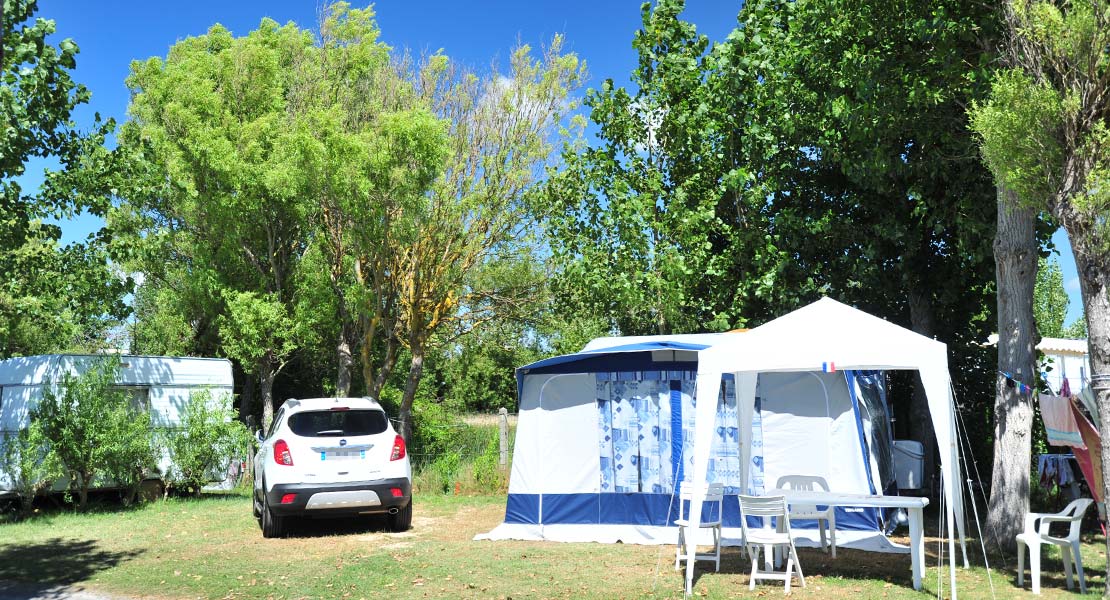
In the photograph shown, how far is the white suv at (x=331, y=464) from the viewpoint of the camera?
10258mm

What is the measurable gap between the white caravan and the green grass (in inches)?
74.5

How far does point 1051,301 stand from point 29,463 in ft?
96.2

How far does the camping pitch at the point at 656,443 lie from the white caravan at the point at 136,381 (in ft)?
20.8

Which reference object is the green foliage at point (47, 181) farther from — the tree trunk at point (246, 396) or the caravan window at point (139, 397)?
the tree trunk at point (246, 396)

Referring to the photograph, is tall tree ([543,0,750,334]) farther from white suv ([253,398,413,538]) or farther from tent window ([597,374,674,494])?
white suv ([253,398,413,538])

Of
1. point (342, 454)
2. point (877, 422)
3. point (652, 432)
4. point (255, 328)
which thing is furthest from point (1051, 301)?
point (342, 454)

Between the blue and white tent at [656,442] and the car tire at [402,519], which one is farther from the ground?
the blue and white tent at [656,442]

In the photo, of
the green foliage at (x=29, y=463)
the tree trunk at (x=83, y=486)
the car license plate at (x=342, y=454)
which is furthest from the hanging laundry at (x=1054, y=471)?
the green foliage at (x=29, y=463)

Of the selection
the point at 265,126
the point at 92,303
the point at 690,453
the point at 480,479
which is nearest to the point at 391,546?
the point at 690,453

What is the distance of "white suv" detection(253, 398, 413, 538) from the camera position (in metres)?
10.3

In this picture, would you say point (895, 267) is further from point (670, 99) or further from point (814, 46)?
point (670, 99)

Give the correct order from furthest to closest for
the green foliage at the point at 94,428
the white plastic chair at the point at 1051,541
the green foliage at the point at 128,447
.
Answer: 1. the green foliage at the point at 128,447
2. the green foliage at the point at 94,428
3. the white plastic chair at the point at 1051,541

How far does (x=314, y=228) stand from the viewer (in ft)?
61.7

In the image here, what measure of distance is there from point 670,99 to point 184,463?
9.85 meters
